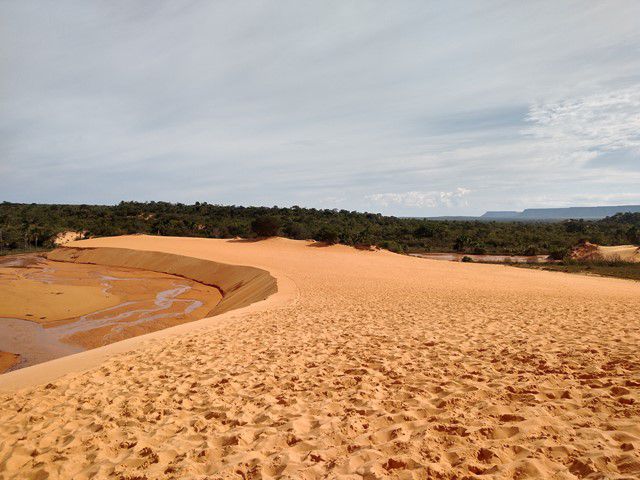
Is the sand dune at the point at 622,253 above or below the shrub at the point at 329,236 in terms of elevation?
below

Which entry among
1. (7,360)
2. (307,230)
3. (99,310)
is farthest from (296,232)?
(7,360)

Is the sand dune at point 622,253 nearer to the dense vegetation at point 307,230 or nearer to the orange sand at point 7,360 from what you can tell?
the dense vegetation at point 307,230

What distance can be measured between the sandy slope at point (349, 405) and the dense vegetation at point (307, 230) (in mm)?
35185

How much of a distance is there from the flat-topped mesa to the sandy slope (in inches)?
374

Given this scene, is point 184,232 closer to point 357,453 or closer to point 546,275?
point 546,275

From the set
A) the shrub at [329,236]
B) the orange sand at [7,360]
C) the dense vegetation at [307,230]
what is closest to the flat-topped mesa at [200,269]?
the orange sand at [7,360]

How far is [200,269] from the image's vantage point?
31938 mm

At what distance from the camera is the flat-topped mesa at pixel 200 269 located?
20169 mm

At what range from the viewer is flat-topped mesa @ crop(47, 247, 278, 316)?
20.2 metres

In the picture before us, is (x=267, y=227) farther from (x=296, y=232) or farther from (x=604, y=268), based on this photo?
(x=604, y=268)

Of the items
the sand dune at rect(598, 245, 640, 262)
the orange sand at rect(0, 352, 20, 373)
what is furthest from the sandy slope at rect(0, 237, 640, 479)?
the sand dune at rect(598, 245, 640, 262)

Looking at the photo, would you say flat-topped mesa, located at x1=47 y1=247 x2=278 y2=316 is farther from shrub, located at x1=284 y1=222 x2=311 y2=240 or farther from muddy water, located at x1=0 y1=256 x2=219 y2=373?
shrub, located at x1=284 y1=222 x2=311 y2=240

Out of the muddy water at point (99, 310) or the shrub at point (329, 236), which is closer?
the muddy water at point (99, 310)

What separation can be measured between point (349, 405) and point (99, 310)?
18.0 metres
